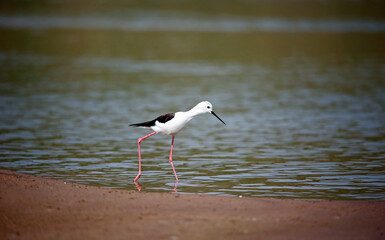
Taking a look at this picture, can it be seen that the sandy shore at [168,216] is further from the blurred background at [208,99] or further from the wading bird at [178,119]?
the wading bird at [178,119]

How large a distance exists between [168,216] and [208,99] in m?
14.3

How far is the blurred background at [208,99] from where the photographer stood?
12.0 metres

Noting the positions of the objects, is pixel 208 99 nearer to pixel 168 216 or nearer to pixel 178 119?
pixel 178 119

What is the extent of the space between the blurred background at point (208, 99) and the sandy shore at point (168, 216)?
112 centimetres

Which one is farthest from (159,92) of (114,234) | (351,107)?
(114,234)

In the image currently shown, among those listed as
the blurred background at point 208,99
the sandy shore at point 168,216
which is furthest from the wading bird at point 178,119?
the sandy shore at point 168,216

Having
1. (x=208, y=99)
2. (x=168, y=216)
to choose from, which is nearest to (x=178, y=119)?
(x=168, y=216)

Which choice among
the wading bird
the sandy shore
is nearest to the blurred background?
the wading bird

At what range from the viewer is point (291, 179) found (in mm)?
11500

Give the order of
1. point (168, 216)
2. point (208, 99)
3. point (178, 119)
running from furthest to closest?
point (208, 99), point (178, 119), point (168, 216)

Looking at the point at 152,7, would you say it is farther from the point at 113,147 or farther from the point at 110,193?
the point at 110,193

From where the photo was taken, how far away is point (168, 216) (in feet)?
27.7

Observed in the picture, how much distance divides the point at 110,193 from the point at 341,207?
332 cm

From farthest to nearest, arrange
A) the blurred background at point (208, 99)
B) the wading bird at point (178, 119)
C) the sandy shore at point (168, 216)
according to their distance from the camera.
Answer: the blurred background at point (208, 99) → the wading bird at point (178, 119) → the sandy shore at point (168, 216)
